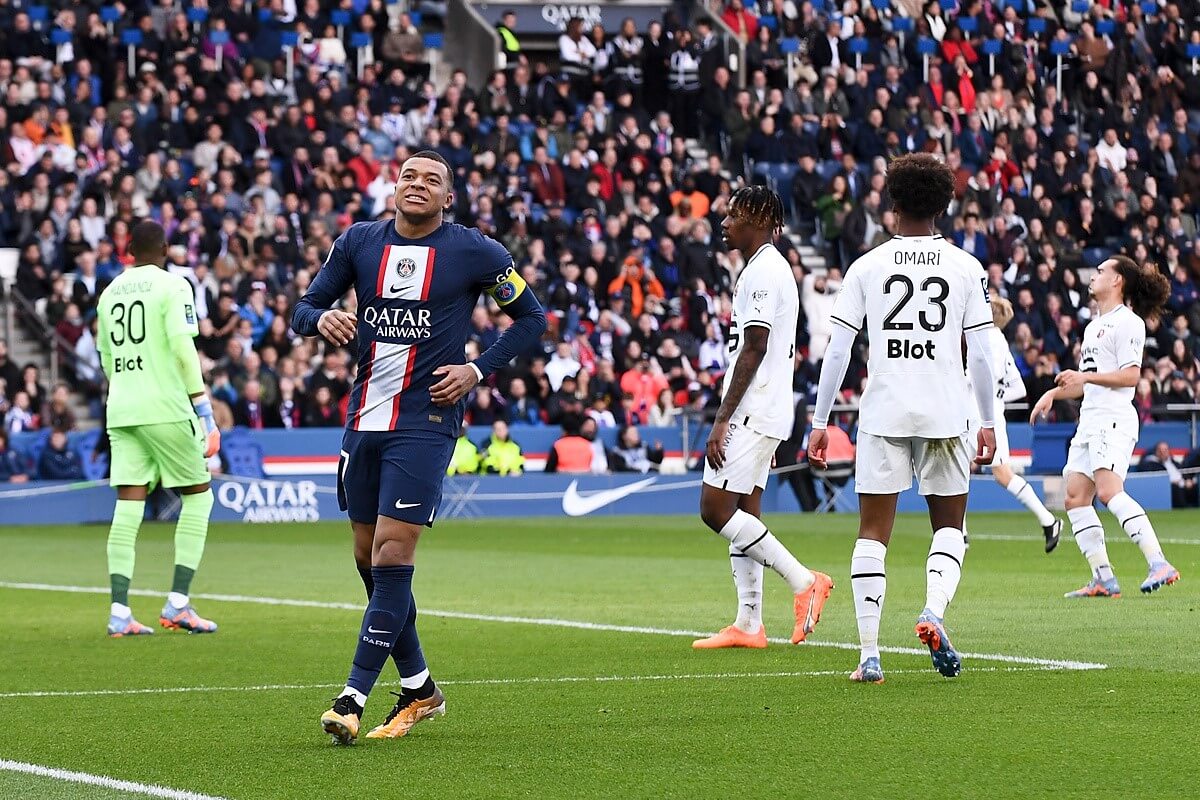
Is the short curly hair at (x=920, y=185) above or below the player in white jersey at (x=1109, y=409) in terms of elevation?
above

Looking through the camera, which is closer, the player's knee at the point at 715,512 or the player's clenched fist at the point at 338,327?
the player's clenched fist at the point at 338,327

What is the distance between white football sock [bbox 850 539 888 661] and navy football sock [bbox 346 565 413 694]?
2.27 meters

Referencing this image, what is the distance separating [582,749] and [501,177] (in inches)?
981

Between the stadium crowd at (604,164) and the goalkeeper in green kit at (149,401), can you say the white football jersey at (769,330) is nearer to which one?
the goalkeeper in green kit at (149,401)

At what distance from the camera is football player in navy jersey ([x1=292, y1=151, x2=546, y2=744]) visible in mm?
7469

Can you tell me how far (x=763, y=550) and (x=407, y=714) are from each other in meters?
3.39

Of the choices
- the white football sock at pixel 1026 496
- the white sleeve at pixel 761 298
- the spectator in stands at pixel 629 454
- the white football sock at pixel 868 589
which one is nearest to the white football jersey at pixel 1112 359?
the white football sock at pixel 1026 496

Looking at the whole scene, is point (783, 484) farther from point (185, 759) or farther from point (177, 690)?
point (185, 759)

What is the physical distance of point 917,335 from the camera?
29.2ft

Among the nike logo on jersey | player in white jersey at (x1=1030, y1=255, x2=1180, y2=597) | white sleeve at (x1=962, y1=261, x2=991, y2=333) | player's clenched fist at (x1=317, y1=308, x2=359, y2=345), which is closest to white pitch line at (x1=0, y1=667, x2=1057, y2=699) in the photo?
white sleeve at (x1=962, y1=261, x2=991, y2=333)

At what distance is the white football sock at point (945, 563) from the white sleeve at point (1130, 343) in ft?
15.3

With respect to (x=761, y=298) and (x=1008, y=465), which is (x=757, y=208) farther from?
(x=1008, y=465)

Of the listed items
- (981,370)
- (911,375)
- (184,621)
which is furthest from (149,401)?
(981,370)

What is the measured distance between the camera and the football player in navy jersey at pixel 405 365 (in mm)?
7469
